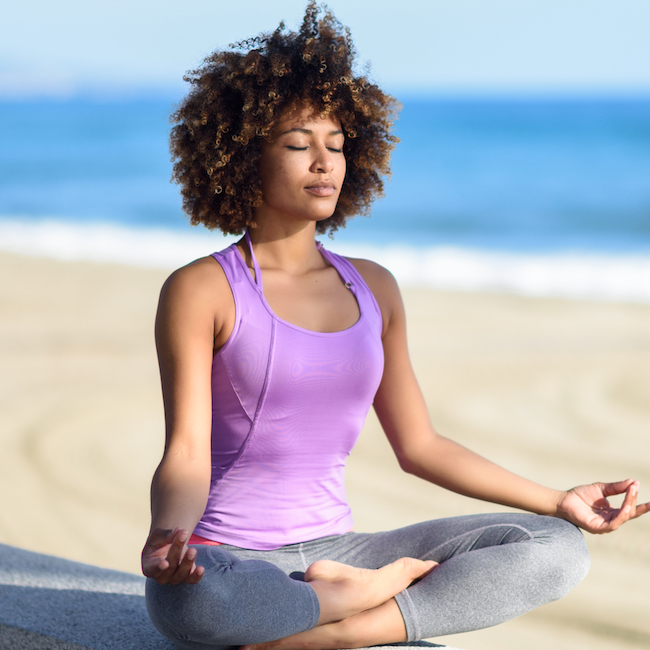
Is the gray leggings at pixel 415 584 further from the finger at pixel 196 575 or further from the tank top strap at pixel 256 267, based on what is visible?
the tank top strap at pixel 256 267

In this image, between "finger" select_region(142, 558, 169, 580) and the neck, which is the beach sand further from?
"finger" select_region(142, 558, 169, 580)

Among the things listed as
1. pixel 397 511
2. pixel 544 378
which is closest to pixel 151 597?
pixel 397 511

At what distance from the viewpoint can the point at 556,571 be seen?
2.11 m

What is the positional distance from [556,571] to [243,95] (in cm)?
147

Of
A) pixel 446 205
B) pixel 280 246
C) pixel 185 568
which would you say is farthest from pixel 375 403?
pixel 446 205

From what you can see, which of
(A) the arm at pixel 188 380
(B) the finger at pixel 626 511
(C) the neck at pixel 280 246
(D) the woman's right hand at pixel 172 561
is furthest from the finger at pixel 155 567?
(B) the finger at pixel 626 511

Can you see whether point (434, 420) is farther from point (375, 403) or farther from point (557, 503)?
point (557, 503)

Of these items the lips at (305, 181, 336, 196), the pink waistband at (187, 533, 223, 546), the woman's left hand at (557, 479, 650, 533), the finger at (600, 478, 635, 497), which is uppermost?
the lips at (305, 181, 336, 196)

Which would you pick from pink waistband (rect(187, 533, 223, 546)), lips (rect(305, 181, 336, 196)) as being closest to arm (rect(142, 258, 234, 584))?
pink waistband (rect(187, 533, 223, 546))

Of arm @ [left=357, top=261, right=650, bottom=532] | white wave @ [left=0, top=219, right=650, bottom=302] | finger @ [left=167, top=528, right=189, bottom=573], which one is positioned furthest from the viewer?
white wave @ [left=0, top=219, right=650, bottom=302]

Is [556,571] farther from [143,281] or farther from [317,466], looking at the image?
[143,281]

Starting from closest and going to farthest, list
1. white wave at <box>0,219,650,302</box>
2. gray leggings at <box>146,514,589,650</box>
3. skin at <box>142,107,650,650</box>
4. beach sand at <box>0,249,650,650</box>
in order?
gray leggings at <box>146,514,589,650</box>
skin at <box>142,107,650,650</box>
beach sand at <box>0,249,650,650</box>
white wave at <box>0,219,650,302</box>

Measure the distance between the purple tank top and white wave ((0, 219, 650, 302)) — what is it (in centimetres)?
853

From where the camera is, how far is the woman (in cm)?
205
